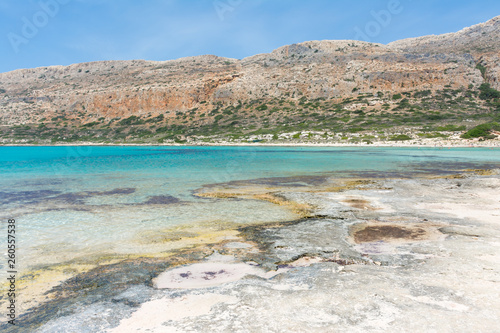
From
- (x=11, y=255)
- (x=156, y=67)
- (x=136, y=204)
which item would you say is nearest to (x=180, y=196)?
(x=136, y=204)

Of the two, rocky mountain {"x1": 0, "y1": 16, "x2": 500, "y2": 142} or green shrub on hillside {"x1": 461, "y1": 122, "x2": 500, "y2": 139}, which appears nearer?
green shrub on hillside {"x1": 461, "y1": 122, "x2": 500, "y2": 139}

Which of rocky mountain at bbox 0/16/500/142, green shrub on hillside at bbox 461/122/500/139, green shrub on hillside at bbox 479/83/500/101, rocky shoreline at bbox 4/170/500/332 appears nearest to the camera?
rocky shoreline at bbox 4/170/500/332

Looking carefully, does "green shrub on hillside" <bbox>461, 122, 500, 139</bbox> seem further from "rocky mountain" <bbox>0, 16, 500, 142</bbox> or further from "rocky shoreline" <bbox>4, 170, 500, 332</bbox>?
"rocky shoreline" <bbox>4, 170, 500, 332</bbox>

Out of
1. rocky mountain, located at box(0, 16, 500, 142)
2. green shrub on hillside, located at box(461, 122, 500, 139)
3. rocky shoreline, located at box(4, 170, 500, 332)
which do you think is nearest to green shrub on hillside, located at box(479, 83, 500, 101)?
rocky mountain, located at box(0, 16, 500, 142)

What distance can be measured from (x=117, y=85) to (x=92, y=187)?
104 m

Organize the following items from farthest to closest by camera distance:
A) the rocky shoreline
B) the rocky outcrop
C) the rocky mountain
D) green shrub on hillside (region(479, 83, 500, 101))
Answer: the rocky outcrop < the rocky mountain < green shrub on hillside (region(479, 83, 500, 101)) < the rocky shoreline

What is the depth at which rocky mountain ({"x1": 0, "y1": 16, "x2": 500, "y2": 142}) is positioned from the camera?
263ft

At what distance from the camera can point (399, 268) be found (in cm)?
639

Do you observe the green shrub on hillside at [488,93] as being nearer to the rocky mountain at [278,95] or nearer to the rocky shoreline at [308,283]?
the rocky mountain at [278,95]

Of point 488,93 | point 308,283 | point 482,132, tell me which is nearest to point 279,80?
Result: point 488,93

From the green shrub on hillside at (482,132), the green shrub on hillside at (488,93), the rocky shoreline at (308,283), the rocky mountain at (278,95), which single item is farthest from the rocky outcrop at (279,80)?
the rocky shoreline at (308,283)

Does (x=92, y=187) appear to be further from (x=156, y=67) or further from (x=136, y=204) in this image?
(x=156, y=67)

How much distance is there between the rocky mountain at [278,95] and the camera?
80.2m

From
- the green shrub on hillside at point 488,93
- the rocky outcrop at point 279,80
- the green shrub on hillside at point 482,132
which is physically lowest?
the green shrub on hillside at point 482,132
